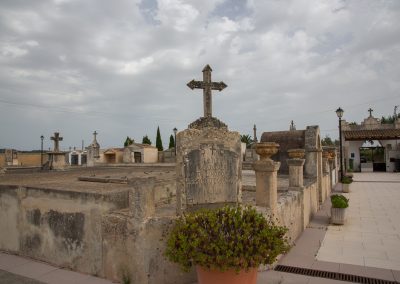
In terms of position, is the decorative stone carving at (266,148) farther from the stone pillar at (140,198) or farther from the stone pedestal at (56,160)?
the stone pedestal at (56,160)

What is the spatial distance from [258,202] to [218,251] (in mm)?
2143

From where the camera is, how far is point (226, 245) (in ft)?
11.1

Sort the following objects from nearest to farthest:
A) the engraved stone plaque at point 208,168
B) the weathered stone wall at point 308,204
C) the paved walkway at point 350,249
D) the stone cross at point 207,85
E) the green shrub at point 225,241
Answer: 1. the green shrub at point 225,241
2. the engraved stone plaque at point 208,168
3. the paved walkway at point 350,249
4. the stone cross at point 207,85
5. the weathered stone wall at point 308,204

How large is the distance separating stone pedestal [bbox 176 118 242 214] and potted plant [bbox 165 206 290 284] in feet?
2.91

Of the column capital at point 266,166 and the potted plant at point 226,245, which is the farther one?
the column capital at point 266,166

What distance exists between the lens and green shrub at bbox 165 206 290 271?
3393 millimetres

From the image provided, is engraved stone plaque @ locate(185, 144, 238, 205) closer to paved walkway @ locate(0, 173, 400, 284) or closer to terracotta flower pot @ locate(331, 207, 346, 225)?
paved walkway @ locate(0, 173, 400, 284)

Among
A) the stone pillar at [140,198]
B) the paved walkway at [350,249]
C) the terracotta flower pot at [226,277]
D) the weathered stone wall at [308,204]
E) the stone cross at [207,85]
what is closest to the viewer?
the terracotta flower pot at [226,277]

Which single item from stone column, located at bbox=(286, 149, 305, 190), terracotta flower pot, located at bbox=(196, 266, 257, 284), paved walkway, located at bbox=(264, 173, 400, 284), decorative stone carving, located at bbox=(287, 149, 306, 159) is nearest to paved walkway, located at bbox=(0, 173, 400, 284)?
paved walkway, located at bbox=(264, 173, 400, 284)

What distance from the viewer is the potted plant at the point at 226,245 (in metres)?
3.40

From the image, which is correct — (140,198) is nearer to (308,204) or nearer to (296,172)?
(296,172)

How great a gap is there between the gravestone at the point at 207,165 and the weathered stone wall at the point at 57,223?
4.45 feet

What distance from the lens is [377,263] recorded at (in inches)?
209

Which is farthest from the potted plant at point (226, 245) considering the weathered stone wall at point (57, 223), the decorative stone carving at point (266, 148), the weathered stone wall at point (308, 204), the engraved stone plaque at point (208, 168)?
the weathered stone wall at point (308, 204)
